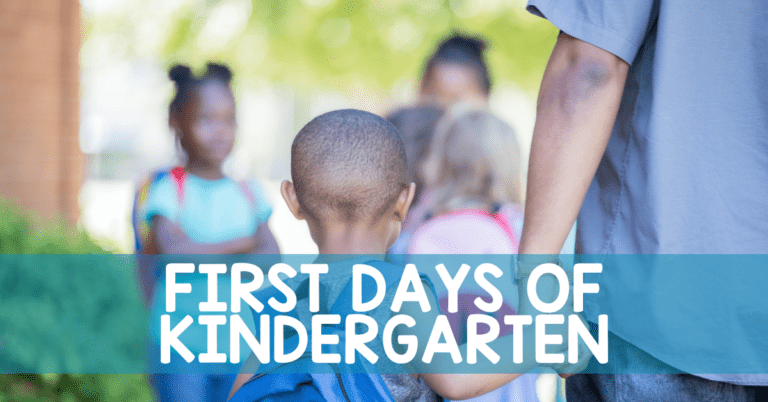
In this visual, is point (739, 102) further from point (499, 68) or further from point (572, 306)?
point (499, 68)

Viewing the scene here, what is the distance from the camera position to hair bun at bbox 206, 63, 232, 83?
3387 mm

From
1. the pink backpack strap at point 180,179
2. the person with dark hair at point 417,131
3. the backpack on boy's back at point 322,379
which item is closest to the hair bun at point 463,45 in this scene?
the person with dark hair at point 417,131

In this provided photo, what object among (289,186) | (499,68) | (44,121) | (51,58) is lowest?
(289,186)

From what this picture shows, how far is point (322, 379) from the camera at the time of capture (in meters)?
1.42

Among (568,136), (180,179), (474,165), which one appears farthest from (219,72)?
(568,136)

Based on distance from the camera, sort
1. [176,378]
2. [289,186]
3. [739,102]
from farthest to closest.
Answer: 1. [176,378]
2. [289,186]
3. [739,102]

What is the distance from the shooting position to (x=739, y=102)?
1296mm

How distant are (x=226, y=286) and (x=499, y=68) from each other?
23.7ft

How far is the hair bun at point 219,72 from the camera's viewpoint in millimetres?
3387

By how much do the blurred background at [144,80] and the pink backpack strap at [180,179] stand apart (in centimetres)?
38

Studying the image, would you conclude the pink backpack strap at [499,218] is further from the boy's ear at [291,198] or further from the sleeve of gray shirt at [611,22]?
the sleeve of gray shirt at [611,22]

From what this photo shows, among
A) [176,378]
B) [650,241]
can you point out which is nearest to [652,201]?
[650,241]

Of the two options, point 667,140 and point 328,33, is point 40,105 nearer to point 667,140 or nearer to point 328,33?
point 667,140

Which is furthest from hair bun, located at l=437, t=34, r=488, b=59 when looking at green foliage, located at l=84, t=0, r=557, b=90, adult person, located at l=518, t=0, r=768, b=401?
green foliage, located at l=84, t=0, r=557, b=90
